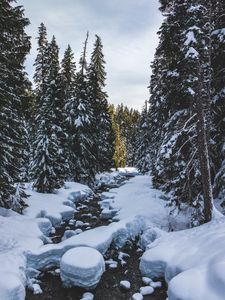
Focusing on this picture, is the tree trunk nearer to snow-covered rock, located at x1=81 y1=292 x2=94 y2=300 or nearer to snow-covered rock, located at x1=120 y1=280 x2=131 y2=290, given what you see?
snow-covered rock, located at x1=120 y1=280 x2=131 y2=290

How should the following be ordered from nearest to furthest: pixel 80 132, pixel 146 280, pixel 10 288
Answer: pixel 10 288 < pixel 146 280 < pixel 80 132

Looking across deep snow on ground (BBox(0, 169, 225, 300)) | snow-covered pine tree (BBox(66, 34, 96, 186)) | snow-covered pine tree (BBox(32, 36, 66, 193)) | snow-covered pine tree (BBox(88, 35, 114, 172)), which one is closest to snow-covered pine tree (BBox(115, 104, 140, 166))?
snow-covered pine tree (BBox(88, 35, 114, 172))

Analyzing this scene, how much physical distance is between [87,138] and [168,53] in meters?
15.6

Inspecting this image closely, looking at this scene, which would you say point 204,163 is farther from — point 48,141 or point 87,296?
point 48,141

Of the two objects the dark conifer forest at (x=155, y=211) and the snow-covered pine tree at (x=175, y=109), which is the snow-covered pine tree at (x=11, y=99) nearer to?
the dark conifer forest at (x=155, y=211)

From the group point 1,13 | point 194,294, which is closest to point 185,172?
point 194,294

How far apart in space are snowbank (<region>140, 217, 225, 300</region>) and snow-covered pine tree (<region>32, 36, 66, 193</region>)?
12.3 metres

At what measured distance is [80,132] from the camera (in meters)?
27.7

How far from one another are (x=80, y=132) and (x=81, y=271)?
19689mm

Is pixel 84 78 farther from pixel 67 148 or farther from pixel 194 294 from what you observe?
pixel 194 294

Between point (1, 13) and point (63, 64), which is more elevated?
point (63, 64)

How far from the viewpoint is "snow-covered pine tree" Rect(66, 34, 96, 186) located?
2745 cm

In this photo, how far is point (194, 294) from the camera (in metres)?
6.53

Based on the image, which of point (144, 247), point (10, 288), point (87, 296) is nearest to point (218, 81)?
point (144, 247)
